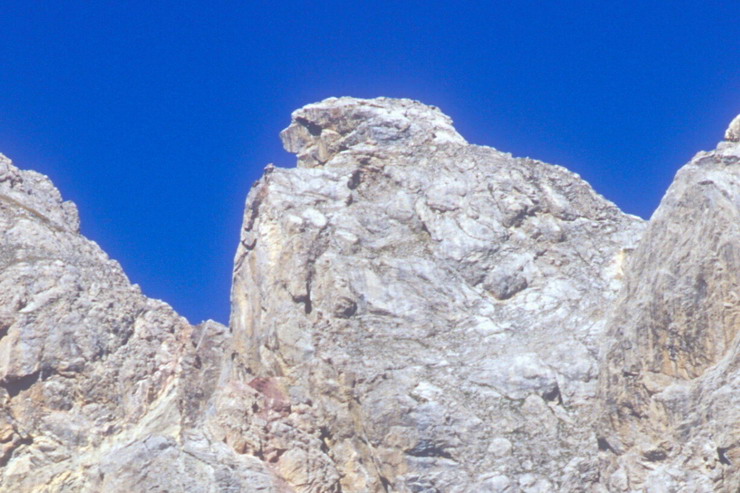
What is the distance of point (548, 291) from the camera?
53.8 meters

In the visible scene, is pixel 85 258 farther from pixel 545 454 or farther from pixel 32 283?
pixel 545 454

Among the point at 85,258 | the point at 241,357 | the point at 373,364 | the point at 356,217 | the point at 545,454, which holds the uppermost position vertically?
the point at 85,258

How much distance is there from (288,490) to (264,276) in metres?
12.3

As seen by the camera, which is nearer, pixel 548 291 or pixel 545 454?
pixel 545 454

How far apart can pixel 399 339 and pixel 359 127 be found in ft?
61.9

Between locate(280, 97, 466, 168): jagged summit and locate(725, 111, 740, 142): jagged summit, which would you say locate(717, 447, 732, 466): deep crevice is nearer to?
locate(725, 111, 740, 142): jagged summit

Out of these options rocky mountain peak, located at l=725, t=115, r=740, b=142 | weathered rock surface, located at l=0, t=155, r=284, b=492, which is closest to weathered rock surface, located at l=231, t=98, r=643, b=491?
weathered rock surface, located at l=0, t=155, r=284, b=492

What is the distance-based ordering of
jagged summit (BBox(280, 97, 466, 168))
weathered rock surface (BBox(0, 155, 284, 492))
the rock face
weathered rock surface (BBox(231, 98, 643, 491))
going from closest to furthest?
the rock face
weathered rock surface (BBox(231, 98, 643, 491))
weathered rock surface (BBox(0, 155, 284, 492))
jagged summit (BBox(280, 97, 466, 168))

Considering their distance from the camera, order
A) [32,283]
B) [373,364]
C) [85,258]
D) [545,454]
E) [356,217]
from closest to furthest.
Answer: [545,454], [373,364], [356,217], [32,283], [85,258]

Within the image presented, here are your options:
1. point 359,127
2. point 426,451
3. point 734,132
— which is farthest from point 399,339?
point 359,127

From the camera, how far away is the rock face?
42.3 metres

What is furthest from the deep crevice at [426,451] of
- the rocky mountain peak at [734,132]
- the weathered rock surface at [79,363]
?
the rocky mountain peak at [734,132]

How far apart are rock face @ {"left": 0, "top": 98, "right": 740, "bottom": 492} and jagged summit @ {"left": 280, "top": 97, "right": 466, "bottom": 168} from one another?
141 mm

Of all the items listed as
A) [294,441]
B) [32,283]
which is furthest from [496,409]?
[32,283]
